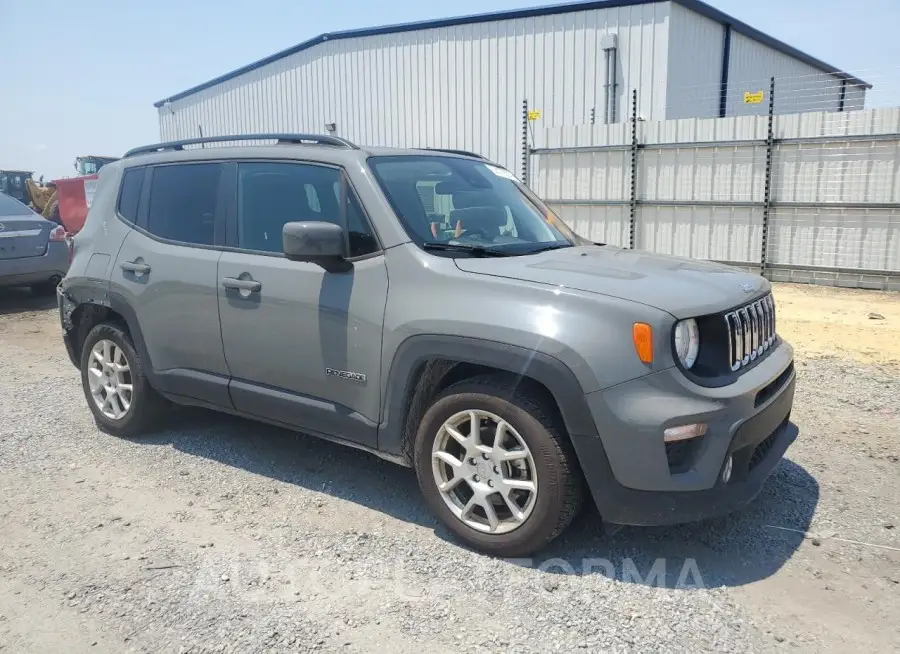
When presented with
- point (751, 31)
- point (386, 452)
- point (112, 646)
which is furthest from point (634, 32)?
point (112, 646)

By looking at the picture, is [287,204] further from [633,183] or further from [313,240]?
[633,183]

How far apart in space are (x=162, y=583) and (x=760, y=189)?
38.7 ft

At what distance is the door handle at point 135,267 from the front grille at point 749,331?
11.3 feet

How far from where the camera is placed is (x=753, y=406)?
3.10 m

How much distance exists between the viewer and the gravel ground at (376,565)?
2.77m

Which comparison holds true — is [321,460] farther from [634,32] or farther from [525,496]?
[634,32]

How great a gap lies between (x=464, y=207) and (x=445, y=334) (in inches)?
41.8

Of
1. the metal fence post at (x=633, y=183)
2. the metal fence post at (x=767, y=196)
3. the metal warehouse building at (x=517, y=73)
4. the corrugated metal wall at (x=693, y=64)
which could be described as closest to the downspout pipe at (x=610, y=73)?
the metal warehouse building at (x=517, y=73)

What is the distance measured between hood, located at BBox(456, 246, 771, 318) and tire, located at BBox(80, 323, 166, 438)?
2.56m

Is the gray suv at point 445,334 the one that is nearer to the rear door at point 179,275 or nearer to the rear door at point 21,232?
the rear door at point 179,275

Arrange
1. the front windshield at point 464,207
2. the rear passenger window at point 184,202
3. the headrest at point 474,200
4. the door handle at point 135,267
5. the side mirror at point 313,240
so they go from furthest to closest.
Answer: the door handle at point 135,267, the rear passenger window at point 184,202, the headrest at point 474,200, the front windshield at point 464,207, the side mirror at point 313,240

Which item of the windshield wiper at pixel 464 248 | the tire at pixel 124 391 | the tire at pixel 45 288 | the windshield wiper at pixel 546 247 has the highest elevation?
the windshield wiper at pixel 464 248

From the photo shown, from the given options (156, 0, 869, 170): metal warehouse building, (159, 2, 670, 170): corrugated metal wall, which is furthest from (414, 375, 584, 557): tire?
(159, 2, 670, 170): corrugated metal wall

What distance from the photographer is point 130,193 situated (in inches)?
193
